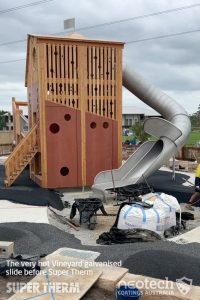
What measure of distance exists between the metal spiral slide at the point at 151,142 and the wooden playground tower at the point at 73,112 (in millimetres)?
1132

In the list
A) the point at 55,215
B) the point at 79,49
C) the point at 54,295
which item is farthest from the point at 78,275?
the point at 79,49

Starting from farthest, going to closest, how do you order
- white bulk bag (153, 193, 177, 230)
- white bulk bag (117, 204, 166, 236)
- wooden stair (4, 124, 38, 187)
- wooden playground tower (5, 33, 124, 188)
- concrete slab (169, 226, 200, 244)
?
1. wooden playground tower (5, 33, 124, 188)
2. wooden stair (4, 124, 38, 187)
3. white bulk bag (153, 193, 177, 230)
4. white bulk bag (117, 204, 166, 236)
5. concrete slab (169, 226, 200, 244)

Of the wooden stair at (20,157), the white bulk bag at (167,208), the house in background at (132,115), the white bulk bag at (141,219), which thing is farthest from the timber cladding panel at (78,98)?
the house in background at (132,115)

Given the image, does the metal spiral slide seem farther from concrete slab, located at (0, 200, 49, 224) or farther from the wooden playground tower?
concrete slab, located at (0, 200, 49, 224)

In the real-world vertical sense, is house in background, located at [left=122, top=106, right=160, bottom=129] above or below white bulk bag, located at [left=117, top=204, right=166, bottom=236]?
above

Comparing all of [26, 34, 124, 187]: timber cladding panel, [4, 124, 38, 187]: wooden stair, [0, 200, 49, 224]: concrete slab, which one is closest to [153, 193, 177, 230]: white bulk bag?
[0, 200, 49, 224]: concrete slab

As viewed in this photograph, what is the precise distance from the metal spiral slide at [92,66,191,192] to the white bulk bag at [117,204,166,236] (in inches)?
211

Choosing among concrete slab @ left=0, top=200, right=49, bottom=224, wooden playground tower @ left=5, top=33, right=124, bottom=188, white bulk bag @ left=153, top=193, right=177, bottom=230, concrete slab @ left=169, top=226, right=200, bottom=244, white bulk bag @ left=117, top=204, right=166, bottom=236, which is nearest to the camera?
concrete slab @ left=169, top=226, right=200, bottom=244

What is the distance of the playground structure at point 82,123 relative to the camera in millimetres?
16969

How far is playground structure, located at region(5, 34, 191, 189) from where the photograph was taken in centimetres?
1697

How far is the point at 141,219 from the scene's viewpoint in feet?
34.0

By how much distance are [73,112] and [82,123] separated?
2.21 ft

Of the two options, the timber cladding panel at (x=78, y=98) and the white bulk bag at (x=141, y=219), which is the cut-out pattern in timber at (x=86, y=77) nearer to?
the timber cladding panel at (x=78, y=98)

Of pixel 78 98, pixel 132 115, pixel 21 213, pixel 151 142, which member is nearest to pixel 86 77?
pixel 78 98
